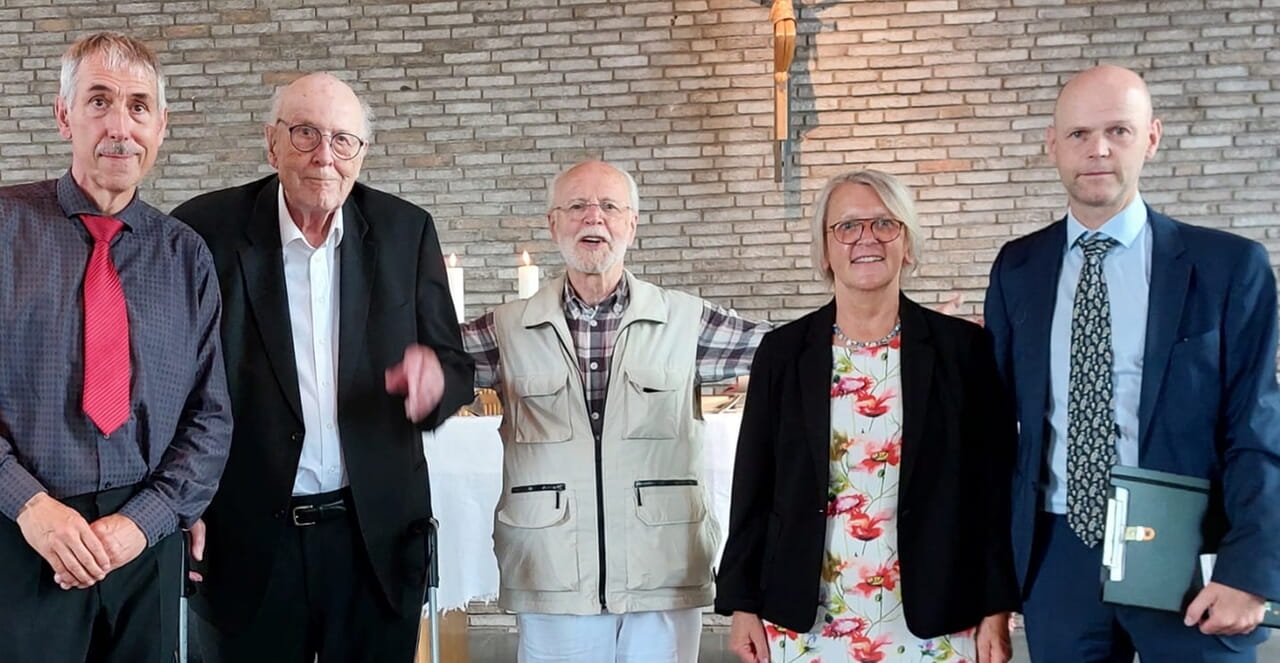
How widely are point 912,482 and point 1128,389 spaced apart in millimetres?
430

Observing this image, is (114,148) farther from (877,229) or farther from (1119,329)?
(1119,329)

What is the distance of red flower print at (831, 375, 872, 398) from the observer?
208 centimetres

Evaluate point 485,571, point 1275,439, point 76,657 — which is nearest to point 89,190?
point 76,657

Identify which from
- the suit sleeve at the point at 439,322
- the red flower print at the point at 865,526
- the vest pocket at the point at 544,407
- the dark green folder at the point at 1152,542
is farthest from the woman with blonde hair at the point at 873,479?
the suit sleeve at the point at 439,322

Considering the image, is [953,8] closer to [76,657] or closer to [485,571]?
[485,571]

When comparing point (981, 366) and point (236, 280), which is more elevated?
point (236, 280)

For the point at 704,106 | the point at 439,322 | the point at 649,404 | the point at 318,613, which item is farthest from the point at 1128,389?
the point at 704,106

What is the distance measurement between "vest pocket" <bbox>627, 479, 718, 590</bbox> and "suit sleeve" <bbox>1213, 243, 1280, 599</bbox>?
41.9 inches

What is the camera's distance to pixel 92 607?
177 centimetres

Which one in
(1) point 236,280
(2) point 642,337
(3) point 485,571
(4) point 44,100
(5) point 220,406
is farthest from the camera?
(4) point 44,100

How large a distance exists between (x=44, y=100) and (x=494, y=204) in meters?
2.67

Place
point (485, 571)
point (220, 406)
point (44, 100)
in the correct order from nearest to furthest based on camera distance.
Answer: point (220, 406)
point (485, 571)
point (44, 100)

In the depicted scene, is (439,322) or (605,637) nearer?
(439,322)

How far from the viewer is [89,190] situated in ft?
6.10
